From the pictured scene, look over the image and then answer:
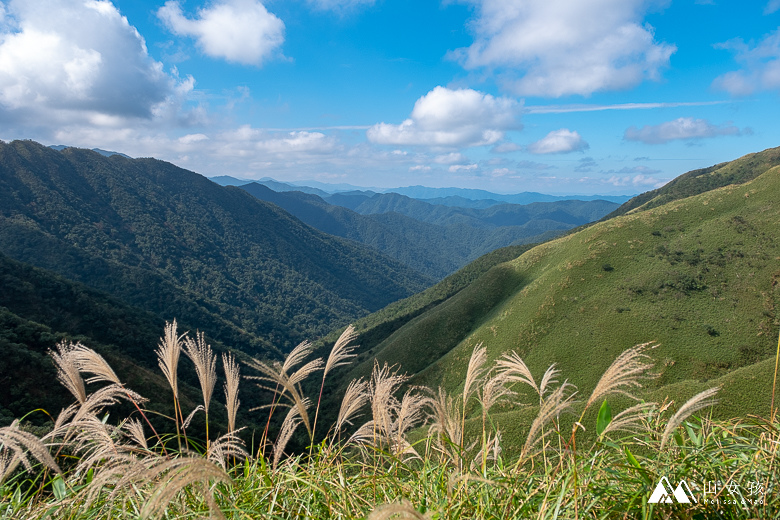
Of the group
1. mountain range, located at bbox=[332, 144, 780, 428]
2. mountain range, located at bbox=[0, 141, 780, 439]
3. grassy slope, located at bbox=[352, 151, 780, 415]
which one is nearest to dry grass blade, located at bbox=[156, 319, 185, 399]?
mountain range, located at bbox=[0, 141, 780, 439]

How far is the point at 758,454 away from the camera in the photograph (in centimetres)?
262

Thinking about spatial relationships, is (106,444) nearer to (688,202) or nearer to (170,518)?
(170,518)

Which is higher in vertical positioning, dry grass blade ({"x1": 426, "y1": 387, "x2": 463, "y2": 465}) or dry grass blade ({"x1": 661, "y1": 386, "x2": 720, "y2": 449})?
dry grass blade ({"x1": 661, "y1": 386, "x2": 720, "y2": 449})

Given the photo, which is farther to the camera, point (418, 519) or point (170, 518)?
point (170, 518)

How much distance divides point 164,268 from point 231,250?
45.1 metres

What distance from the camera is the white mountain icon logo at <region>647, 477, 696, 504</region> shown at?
2.41 meters

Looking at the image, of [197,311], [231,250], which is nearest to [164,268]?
[231,250]

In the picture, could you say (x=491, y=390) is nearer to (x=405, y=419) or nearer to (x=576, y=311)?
(x=405, y=419)

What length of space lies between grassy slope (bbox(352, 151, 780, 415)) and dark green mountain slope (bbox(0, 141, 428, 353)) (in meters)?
65.7

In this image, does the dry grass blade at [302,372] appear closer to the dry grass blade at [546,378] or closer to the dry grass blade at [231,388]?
the dry grass blade at [231,388]


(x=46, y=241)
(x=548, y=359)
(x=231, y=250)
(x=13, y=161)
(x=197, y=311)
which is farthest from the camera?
(x=231, y=250)

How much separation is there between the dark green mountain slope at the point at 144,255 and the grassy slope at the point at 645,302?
65658mm

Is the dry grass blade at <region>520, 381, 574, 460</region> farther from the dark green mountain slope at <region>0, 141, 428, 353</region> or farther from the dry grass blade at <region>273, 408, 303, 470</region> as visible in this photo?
the dark green mountain slope at <region>0, 141, 428, 353</region>

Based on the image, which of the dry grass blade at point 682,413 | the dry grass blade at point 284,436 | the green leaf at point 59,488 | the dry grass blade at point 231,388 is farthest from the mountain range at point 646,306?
the green leaf at point 59,488
